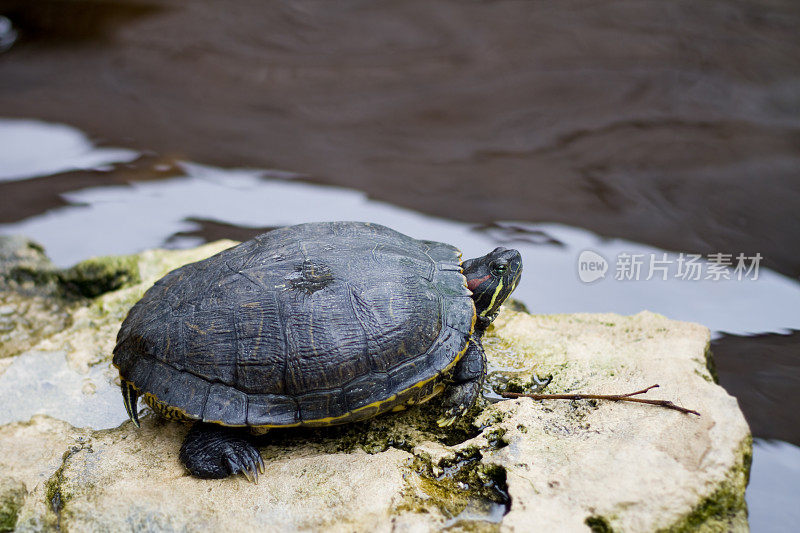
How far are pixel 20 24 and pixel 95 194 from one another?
256 cm

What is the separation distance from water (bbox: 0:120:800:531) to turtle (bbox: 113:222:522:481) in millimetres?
1886

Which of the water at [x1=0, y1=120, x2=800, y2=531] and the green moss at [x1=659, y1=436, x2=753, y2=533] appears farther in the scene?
the water at [x1=0, y1=120, x2=800, y2=531]

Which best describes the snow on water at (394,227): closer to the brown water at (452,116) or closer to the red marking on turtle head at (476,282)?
the brown water at (452,116)

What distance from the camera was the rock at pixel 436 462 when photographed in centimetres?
264

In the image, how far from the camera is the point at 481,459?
9.52ft

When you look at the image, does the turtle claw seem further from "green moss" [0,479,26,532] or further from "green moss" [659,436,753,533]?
"green moss" [0,479,26,532]

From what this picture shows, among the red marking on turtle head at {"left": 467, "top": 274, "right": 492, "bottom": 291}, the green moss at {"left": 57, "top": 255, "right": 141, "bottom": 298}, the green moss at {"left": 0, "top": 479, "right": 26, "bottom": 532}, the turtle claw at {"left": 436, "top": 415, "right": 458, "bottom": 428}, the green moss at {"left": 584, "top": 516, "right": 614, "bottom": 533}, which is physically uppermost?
the red marking on turtle head at {"left": 467, "top": 274, "right": 492, "bottom": 291}

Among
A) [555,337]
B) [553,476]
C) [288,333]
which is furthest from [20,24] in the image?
[553,476]

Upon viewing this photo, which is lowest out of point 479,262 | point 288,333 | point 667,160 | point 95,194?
point 95,194

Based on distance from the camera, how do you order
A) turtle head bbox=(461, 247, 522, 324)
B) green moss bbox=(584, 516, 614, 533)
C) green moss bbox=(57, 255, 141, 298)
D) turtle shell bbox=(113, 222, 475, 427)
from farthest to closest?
green moss bbox=(57, 255, 141, 298) < turtle head bbox=(461, 247, 522, 324) < turtle shell bbox=(113, 222, 475, 427) < green moss bbox=(584, 516, 614, 533)

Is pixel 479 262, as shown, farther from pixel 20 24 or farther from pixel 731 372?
pixel 20 24

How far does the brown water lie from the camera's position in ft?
17.6

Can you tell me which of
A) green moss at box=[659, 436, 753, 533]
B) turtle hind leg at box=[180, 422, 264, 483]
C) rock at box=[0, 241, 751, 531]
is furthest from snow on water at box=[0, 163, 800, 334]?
turtle hind leg at box=[180, 422, 264, 483]

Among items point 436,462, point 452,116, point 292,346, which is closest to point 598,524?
point 436,462
